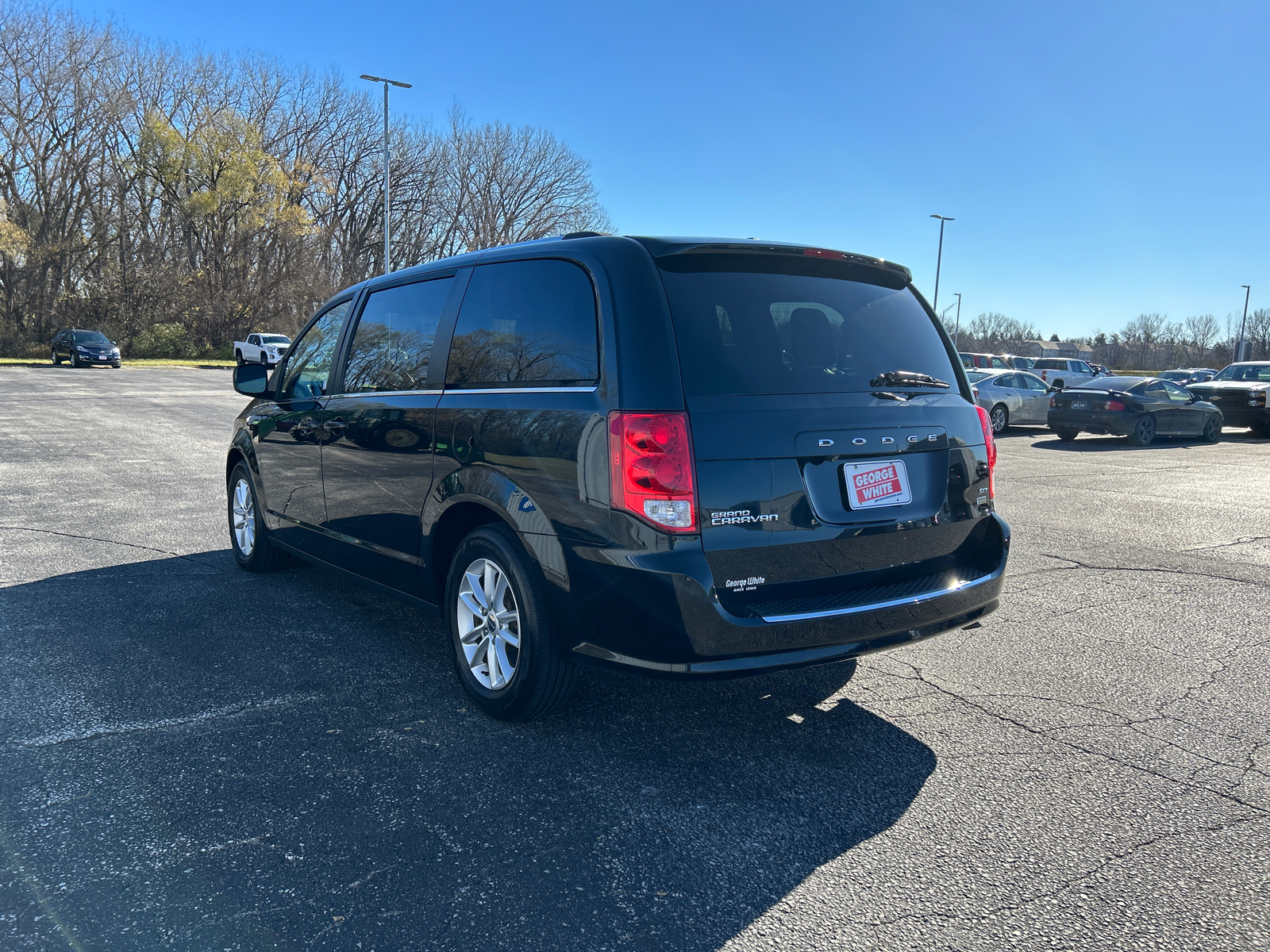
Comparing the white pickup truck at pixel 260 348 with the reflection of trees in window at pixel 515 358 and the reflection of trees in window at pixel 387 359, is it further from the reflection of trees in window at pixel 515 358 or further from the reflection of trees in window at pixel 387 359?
the reflection of trees in window at pixel 515 358

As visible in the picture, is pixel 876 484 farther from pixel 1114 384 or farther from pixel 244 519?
pixel 1114 384

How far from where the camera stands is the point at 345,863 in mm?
2639

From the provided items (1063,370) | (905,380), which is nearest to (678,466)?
(905,380)

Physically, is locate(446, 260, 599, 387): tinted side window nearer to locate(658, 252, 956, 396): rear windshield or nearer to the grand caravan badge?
locate(658, 252, 956, 396): rear windshield

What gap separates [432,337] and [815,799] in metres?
2.53

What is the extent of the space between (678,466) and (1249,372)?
24.0m

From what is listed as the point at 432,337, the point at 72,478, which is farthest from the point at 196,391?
the point at 432,337

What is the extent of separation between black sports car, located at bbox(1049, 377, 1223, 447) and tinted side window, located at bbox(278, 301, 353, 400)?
16.6 m

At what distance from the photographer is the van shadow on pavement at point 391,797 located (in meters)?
2.40

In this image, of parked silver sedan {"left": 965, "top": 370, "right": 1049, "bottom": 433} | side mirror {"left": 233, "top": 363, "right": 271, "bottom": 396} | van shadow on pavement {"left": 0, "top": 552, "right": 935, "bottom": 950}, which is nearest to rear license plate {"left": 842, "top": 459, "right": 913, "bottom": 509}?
van shadow on pavement {"left": 0, "top": 552, "right": 935, "bottom": 950}

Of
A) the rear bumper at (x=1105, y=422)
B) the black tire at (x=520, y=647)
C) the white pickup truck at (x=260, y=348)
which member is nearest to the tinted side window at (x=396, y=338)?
the black tire at (x=520, y=647)

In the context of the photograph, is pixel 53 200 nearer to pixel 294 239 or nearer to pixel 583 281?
pixel 294 239

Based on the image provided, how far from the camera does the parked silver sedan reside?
809 inches

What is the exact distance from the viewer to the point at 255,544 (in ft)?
19.2
